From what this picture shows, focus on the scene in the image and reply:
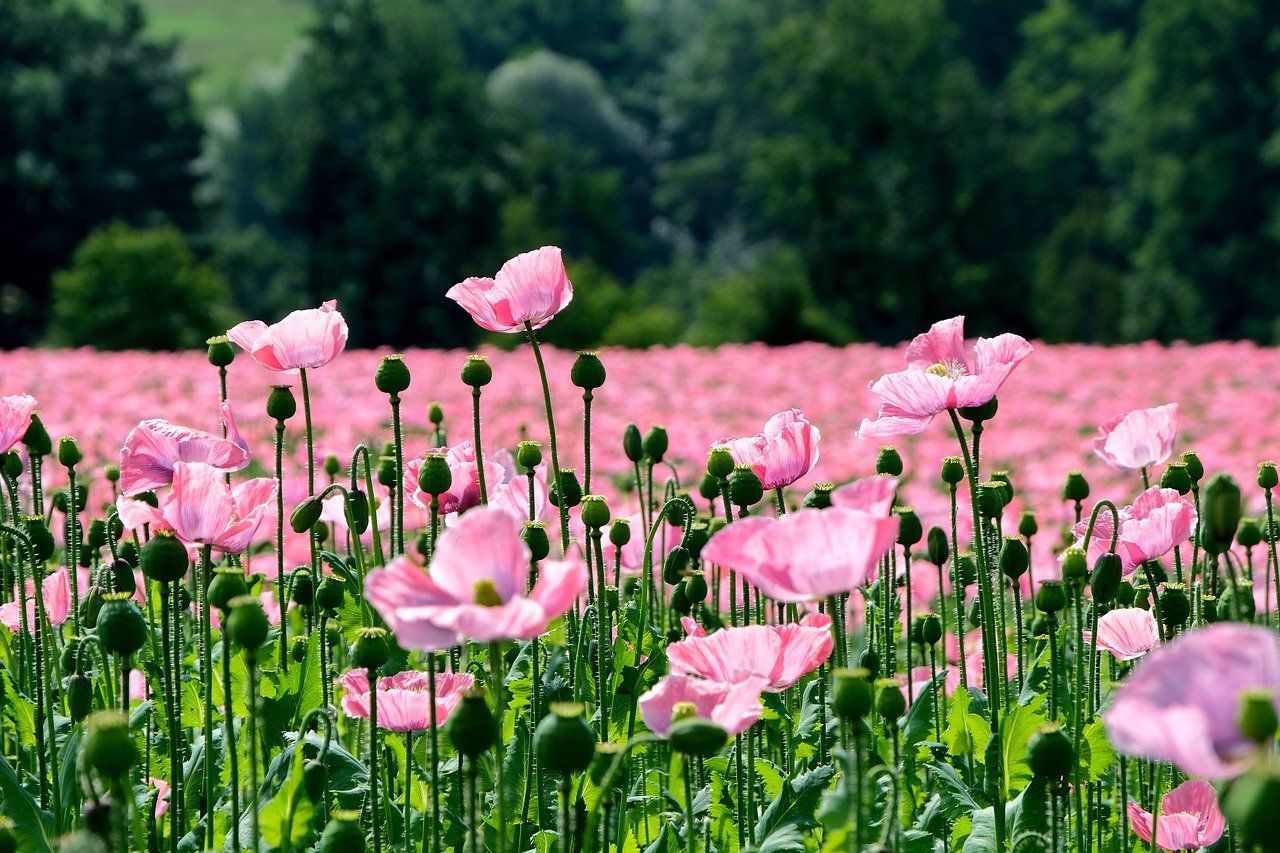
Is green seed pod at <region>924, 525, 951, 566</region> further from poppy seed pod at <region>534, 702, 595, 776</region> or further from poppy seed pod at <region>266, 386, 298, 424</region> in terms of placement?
poppy seed pod at <region>534, 702, 595, 776</region>

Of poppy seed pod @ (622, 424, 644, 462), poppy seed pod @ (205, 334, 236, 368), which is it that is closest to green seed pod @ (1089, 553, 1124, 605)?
poppy seed pod @ (622, 424, 644, 462)

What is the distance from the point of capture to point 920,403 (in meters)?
1.58

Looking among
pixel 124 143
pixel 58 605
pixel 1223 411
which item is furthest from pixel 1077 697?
pixel 124 143

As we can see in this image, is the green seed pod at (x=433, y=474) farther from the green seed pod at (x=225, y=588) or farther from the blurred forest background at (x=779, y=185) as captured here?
the blurred forest background at (x=779, y=185)

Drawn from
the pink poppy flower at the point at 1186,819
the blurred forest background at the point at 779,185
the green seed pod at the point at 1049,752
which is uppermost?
the blurred forest background at the point at 779,185

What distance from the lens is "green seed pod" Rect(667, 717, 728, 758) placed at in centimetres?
109

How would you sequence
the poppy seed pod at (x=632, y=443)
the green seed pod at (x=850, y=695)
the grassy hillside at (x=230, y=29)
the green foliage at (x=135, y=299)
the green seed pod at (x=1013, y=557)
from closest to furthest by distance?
1. the green seed pod at (x=850, y=695)
2. the green seed pod at (x=1013, y=557)
3. the poppy seed pod at (x=632, y=443)
4. the green foliage at (x=135, y=299)
5. the grassy hillside at (x=230, y=29)

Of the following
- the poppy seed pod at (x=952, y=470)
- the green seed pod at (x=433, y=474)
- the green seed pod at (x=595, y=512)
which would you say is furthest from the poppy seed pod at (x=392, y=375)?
the poppy seed pod at (x=952, y=470)

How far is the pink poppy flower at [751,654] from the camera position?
1349 mm

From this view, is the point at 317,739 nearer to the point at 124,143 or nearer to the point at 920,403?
the point at 920,403

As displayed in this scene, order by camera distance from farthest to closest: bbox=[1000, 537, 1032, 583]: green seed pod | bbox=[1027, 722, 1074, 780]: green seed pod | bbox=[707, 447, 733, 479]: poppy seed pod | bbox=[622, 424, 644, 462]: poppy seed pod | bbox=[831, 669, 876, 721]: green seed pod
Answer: bbox=[622, 424, 644, 462]: poppy seed pod, bbox=[1000, 537, 1032, 583]: green seed pod, bbox=[707, 447, 733, 479]: poppy seed pod, bbox=[1027, 722, 1074, 780]: green seed pod, bbox=[831, 669, 876, 721]: green seed pod

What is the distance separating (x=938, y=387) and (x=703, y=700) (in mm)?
466

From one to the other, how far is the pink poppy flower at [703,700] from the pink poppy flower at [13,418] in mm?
866

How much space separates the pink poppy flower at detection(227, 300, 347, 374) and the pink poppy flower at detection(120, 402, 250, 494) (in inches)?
4.5
